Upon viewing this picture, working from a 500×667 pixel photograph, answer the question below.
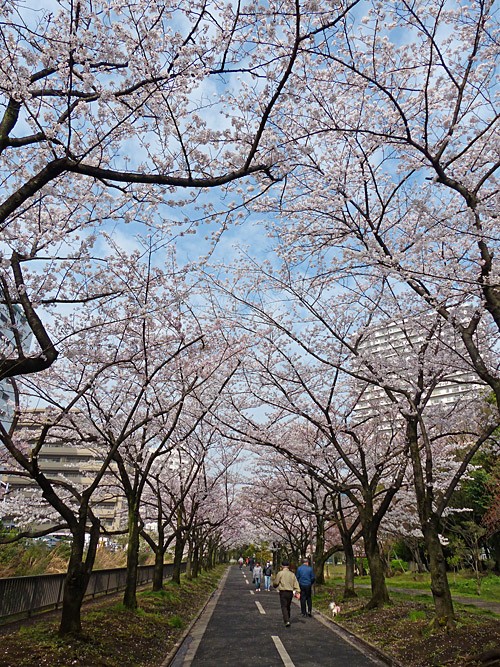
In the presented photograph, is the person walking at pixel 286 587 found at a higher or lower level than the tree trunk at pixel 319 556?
lower

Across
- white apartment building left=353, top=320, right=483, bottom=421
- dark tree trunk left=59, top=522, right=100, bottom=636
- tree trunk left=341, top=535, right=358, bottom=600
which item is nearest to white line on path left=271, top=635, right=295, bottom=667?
dark tree trunk left=59, top=522, right=100, bottom=636

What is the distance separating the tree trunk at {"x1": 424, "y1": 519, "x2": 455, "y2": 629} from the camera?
884 cm

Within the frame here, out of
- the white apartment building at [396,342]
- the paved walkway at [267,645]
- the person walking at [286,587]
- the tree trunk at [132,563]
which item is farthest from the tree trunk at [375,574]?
the tree trunk at [132,563]

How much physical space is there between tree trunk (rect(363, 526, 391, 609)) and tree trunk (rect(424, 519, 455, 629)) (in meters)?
4.16

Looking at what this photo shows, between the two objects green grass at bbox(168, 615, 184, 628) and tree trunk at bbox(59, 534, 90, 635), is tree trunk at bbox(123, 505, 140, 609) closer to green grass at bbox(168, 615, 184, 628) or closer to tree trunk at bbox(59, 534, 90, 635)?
green grass at bbox(168, 615, 184, 628)

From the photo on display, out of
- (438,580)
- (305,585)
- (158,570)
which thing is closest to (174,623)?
(305,585)

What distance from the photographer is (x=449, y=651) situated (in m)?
7.33

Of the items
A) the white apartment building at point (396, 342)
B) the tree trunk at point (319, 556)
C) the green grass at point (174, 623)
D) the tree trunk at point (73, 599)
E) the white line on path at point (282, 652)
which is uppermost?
the white apartment building at point (396, 342)

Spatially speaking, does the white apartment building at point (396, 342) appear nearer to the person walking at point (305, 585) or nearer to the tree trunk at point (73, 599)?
the person walking at point (305, 585)

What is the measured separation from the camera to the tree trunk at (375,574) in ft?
43.0

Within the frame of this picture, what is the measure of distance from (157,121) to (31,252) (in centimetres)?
284

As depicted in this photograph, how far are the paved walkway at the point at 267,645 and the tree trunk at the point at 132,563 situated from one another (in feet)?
5.40

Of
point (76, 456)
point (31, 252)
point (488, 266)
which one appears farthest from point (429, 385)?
point (76, 456)

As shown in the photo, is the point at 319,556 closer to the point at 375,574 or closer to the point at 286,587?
the point at 375,574
